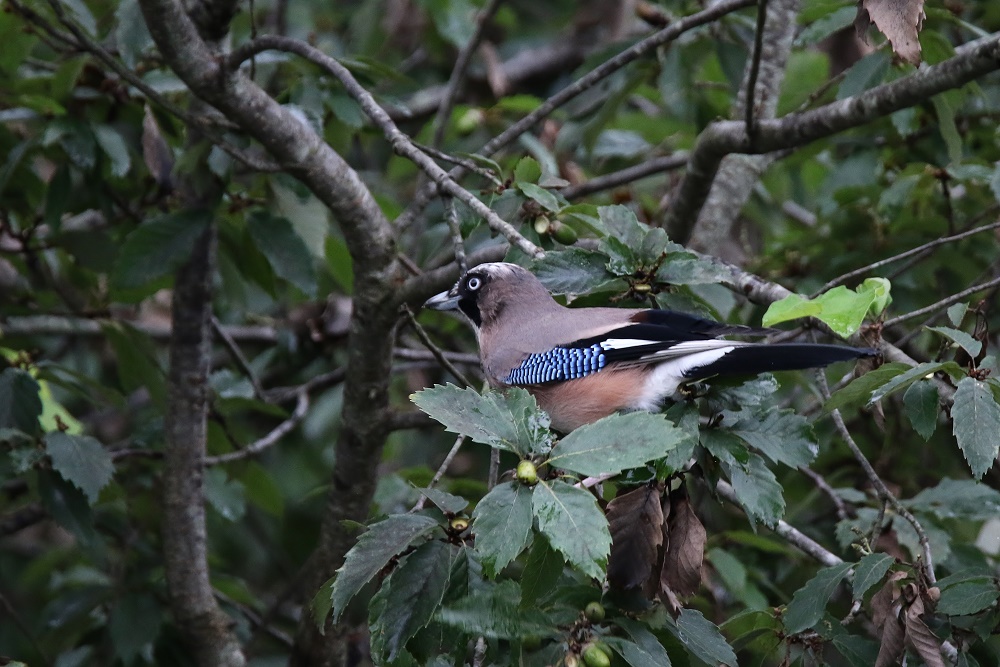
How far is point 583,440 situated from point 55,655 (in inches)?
151

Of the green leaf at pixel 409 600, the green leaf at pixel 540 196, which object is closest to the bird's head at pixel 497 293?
the green leaf at pixel 540 196

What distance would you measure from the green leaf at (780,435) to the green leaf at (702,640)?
48 centimetres

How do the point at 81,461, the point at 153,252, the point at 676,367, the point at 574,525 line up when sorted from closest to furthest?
the point at 574,525
the point at 676,367
the point at 81,461
the point at 153,252

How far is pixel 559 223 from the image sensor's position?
3680 mm

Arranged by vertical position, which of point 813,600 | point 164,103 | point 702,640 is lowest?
point 813,600

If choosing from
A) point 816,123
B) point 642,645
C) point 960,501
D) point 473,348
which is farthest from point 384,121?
point 960,501

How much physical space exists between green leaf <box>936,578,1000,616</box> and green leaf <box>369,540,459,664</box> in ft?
4.36

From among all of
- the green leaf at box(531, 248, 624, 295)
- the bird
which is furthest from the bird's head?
the green leaf at box(531, 248, 624, 295)

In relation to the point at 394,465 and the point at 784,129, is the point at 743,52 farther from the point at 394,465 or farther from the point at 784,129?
the point at 394,465

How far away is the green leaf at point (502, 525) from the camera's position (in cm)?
231

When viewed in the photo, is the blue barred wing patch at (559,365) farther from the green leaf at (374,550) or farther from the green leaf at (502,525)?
the green leaf at (502,525)

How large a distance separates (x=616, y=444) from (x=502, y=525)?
312 mm

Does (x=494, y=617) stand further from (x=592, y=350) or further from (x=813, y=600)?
(x=592, y=350)

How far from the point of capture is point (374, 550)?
8.57 ft
